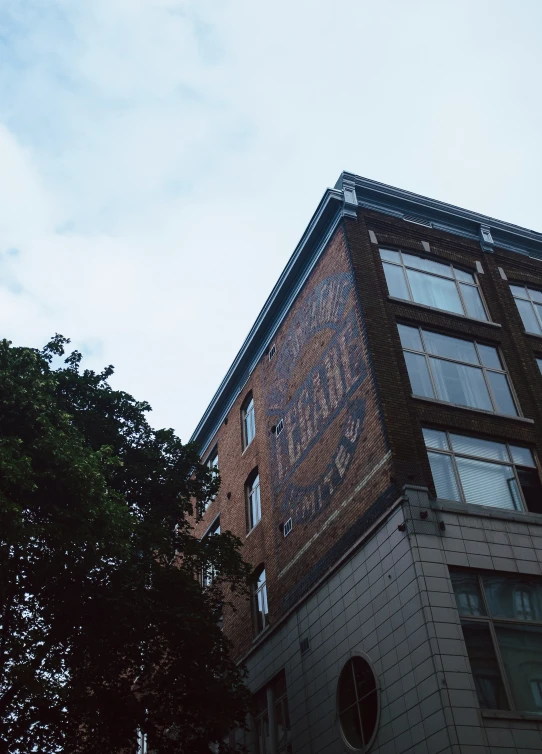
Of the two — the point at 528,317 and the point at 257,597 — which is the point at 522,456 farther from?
the point at 257,597

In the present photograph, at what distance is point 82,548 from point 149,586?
316 centimetres

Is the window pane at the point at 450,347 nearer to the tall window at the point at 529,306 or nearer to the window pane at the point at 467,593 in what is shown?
the tall window at the point at 529,306

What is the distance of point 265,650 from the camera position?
74.4 ft

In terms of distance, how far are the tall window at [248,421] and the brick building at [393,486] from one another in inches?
4.4

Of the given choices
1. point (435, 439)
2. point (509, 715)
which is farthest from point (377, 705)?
point (435, 439)

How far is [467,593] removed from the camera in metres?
16.2

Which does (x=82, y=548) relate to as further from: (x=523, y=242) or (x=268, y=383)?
(x=523, y=242)

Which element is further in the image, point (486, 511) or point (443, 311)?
point (443, 311)

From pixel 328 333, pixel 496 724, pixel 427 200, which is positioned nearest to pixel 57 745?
pixel 496 724

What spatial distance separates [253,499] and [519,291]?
38.3 ft

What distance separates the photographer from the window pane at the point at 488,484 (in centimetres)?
1861

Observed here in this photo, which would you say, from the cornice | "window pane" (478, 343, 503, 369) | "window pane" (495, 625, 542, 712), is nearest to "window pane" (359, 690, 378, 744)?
"window pane" (495, 625, 542, 712)

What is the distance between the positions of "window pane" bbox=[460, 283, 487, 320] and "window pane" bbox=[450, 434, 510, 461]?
4.97 meters

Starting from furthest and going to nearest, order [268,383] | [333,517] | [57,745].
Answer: [268,383], [333,517], [57,745]
